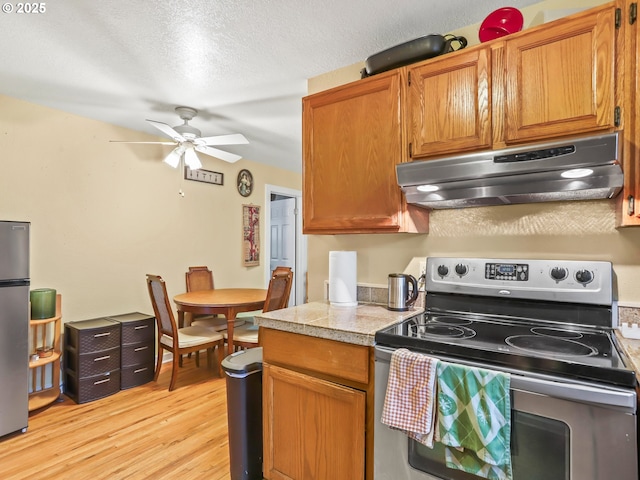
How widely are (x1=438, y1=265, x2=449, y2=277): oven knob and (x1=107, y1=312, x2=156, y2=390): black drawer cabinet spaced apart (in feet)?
8.55

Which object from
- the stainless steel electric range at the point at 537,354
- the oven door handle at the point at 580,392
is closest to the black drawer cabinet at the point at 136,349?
the stainless steel electric range at the point at 537,354

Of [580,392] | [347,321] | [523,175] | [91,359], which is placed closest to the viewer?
[580,392]

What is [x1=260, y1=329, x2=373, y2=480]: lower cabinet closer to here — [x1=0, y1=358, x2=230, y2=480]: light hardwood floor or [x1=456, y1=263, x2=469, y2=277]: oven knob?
[x1=0, y1=358, x2=230, y2=480]: light hardwood floor

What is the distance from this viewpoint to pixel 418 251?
1970 mm

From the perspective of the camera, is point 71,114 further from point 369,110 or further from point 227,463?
point 227,463

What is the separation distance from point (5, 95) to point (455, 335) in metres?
3.44

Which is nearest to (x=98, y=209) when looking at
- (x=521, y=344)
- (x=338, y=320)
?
(x=338, y=320)

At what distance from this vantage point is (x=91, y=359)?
2811mm

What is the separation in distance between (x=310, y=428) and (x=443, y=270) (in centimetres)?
99

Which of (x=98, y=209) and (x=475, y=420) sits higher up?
(x=98, y=209)

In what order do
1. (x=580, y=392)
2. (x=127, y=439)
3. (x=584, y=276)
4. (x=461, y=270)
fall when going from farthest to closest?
(x=127, y=439) < (x=461, y=270) < (x=584, y=276) < (x=580, y=392)

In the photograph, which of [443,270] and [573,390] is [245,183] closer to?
[443,270]

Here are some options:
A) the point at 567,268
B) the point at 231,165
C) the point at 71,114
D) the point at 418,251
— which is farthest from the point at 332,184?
the point at 231,165

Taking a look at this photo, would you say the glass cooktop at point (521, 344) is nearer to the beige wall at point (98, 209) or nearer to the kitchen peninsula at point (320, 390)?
the kitchen peninsula at point (320, 390)
